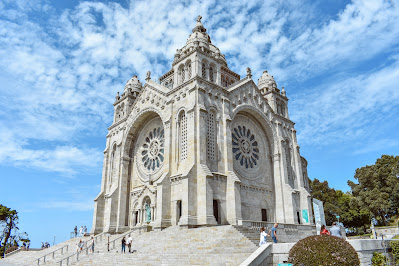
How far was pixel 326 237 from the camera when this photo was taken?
1093 cm

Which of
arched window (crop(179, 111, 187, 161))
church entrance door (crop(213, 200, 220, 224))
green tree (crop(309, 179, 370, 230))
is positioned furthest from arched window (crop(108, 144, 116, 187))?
green tree (crop(309, 179, 370, 230))

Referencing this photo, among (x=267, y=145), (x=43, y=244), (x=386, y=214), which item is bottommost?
(x=43, y=244)

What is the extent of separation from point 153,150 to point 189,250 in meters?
17.9

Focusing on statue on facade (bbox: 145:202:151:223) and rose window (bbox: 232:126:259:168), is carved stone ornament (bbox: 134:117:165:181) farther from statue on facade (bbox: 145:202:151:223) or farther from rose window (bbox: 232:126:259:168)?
rose window (bbox: 232:126:259:168)

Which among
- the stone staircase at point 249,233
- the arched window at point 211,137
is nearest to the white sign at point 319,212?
the stone staircase at point 249,233

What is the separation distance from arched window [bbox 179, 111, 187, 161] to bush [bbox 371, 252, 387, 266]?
16627mm

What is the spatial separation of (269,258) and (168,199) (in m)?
14.1

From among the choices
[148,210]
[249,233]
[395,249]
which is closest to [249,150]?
[148,210]

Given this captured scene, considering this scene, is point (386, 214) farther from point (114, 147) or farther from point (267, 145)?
point (114, 147)

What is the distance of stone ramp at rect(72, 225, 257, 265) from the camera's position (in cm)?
1473

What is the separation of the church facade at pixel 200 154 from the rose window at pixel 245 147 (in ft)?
0.37

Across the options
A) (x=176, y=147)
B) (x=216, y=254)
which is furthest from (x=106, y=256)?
(x=176, y=147)

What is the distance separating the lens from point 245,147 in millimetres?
31938

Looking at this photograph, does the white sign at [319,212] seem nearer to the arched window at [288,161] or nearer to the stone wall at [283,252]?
the arched window at [288,161]
